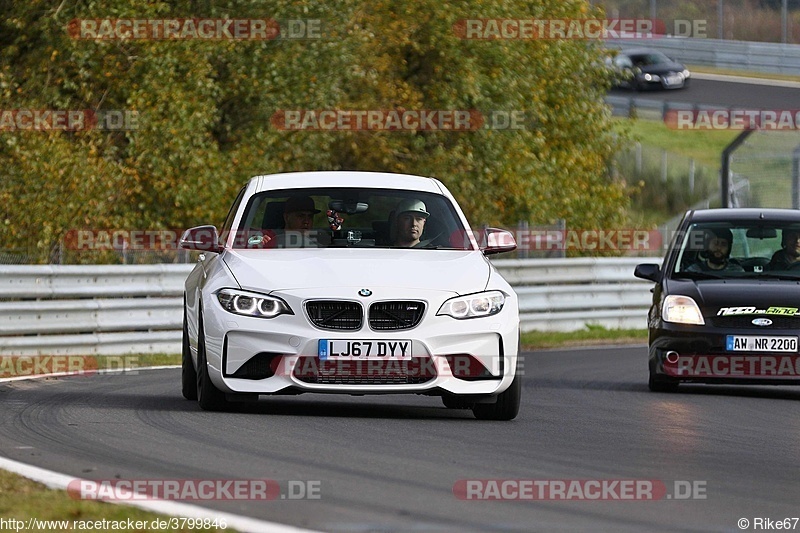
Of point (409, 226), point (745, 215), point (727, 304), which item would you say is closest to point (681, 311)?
point (727, 304)

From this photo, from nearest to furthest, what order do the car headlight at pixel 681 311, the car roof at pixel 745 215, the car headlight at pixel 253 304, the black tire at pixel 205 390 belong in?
the car headlight at pixel 253 304
the black tire at pixel 205 390
the car headlight at pixel 681 311
the car roof at pixel 745 215

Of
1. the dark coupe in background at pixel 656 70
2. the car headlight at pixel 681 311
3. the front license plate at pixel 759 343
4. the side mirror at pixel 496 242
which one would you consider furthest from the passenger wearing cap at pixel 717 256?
the dark coupe in background at pixel 656 70

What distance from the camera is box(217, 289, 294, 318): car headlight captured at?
9.56 m

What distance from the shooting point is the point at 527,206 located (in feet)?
93.5

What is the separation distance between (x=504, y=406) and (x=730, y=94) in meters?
43.8

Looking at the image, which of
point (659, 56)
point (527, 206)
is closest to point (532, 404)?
point (527, 206)

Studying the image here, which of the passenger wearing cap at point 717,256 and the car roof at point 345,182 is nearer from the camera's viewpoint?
the car roof at point 345,182

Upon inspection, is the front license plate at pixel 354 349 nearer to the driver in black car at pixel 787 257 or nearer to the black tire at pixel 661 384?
the black tire at pixel 661 384

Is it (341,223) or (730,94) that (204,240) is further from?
(730,94)

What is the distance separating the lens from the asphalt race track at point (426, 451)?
251 inches

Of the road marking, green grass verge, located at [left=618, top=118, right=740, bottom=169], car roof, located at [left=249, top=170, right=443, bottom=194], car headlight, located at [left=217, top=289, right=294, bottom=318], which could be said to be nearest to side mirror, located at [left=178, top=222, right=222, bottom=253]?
car roof, located at [left=249, top=170, right=443, bottom=194]

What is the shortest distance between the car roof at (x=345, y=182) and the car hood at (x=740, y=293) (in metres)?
3.06

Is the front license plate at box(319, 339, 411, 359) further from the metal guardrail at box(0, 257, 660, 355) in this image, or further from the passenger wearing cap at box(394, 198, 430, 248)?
the metal guardrail at box(0, 257, 660, 355)

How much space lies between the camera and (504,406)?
398 inches
